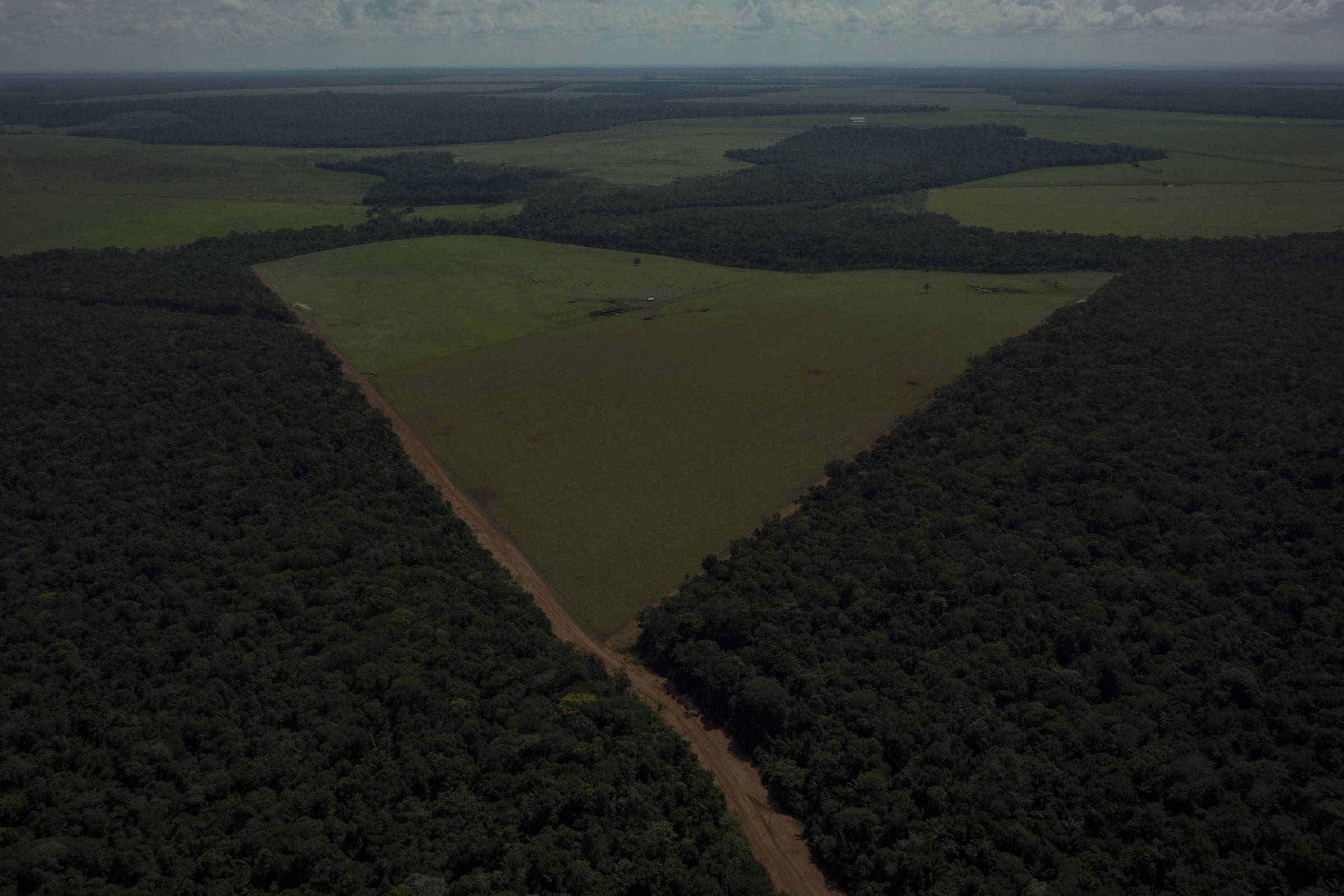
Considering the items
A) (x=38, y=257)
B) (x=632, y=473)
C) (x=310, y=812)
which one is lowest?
(x=310, y=812)

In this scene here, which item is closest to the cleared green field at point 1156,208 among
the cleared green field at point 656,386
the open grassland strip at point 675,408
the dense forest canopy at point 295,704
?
the cleared green field at point 656,386

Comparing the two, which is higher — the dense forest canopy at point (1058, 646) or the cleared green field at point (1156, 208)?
the cleared green field at point (1156, 208)

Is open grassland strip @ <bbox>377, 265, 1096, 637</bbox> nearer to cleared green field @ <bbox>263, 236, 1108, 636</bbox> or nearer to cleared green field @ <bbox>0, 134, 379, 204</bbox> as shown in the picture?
cleared green field @ <bbox>263, 236, 1108, 636</bbox>

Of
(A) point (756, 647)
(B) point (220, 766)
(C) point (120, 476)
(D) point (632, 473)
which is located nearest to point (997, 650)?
(A) point (756, 647)

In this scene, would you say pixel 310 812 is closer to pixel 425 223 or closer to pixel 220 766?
pixel 220 766

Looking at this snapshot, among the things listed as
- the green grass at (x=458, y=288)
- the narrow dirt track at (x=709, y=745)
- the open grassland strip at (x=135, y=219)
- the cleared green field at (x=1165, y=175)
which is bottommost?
the narrow dirt track at (x=709, y=745)

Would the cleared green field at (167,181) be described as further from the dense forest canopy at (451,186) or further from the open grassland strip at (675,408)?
the open grassland strip at (675,408)

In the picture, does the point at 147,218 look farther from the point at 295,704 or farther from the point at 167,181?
the point at 295,704
